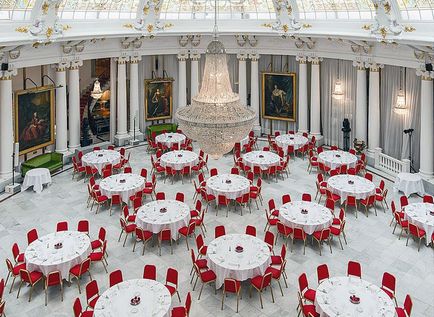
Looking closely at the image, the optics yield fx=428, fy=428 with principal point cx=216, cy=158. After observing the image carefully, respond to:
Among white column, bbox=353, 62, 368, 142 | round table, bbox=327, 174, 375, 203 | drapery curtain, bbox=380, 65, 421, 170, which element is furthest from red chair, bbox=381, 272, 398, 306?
white column, bbox=353, 62, 368, 142

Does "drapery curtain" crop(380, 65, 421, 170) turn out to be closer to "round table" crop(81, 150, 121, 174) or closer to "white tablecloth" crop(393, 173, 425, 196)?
"white tablecloth" crop(393, 173, 425, 196)

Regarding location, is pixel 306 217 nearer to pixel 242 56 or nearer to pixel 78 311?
pixel 78 311

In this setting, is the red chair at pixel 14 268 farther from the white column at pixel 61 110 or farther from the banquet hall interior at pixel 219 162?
the white column at pixel 61 110

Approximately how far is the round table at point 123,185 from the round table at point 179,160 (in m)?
2.01

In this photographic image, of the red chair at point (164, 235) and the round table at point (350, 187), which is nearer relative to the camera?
the red chair at point (164, 235)

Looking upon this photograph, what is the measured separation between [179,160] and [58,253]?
325 inches

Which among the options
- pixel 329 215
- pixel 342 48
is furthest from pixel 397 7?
pixel 329 215

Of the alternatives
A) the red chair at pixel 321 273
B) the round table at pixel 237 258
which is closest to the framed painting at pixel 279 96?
the round table at pixel 237 258

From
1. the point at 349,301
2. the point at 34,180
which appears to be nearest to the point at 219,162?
the point at 34,180

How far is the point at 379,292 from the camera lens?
27.9 ft

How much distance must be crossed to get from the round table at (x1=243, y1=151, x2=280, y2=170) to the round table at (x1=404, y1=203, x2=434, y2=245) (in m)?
5.83

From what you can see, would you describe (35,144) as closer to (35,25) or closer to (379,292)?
(35,25)

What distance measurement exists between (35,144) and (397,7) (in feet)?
51.3

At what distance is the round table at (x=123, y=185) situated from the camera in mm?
14609
